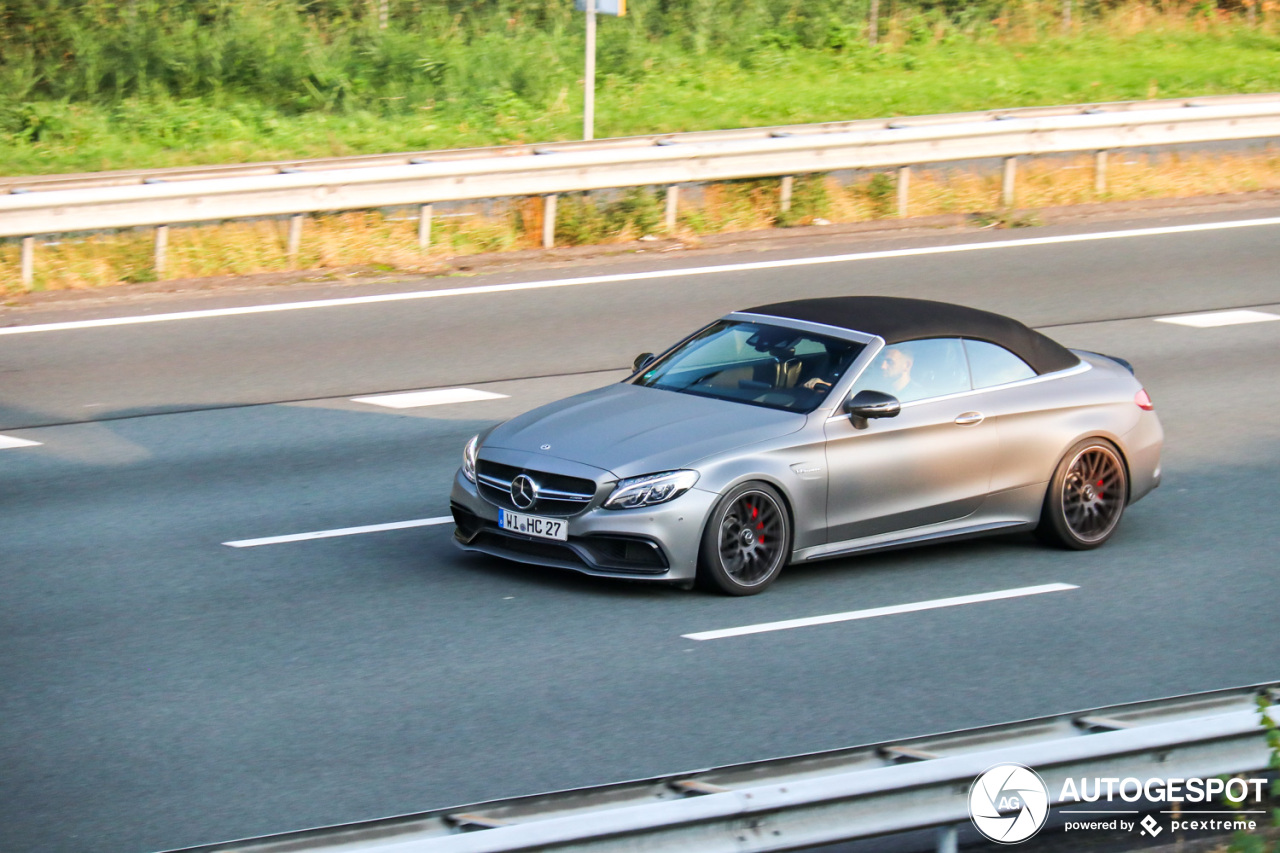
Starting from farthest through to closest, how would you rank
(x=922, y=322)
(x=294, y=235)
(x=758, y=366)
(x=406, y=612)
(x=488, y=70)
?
(x=488, y=70) < (x=294, y=235) < (x=922, y=322) < (x=758, y=366) < (x=406, y=612)

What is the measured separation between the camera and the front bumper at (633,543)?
27.2 ft

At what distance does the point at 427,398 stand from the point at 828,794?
8631 millimetres

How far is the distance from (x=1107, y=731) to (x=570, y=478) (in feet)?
13.1

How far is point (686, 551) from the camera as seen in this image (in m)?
8.36

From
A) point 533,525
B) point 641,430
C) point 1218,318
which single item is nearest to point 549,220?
point 1218,318

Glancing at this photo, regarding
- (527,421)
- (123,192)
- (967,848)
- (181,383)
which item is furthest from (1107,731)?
(123,192)

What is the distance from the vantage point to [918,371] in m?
9.32

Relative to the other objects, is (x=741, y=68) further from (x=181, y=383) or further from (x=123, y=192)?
(x=181, y=383)

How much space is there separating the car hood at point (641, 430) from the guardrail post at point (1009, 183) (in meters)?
12.2

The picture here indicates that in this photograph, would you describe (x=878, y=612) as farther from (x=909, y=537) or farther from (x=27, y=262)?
(x=27, y=262)

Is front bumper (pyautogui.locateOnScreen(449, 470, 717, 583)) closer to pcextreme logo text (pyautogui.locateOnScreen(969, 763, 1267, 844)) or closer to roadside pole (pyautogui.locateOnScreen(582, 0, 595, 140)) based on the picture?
pcextreme logo text (pyautogui.locateOnScreen(969, 763, 1267, 844))

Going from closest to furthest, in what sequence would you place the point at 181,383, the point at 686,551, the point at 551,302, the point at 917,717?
the point at 917,717 → the point at 686,551 → the point at 181,383 → the point at 551,302

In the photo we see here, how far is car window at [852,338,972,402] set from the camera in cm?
914

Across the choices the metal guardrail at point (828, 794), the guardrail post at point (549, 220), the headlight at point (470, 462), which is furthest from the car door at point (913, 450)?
the guardrail post at point (549, 220)
